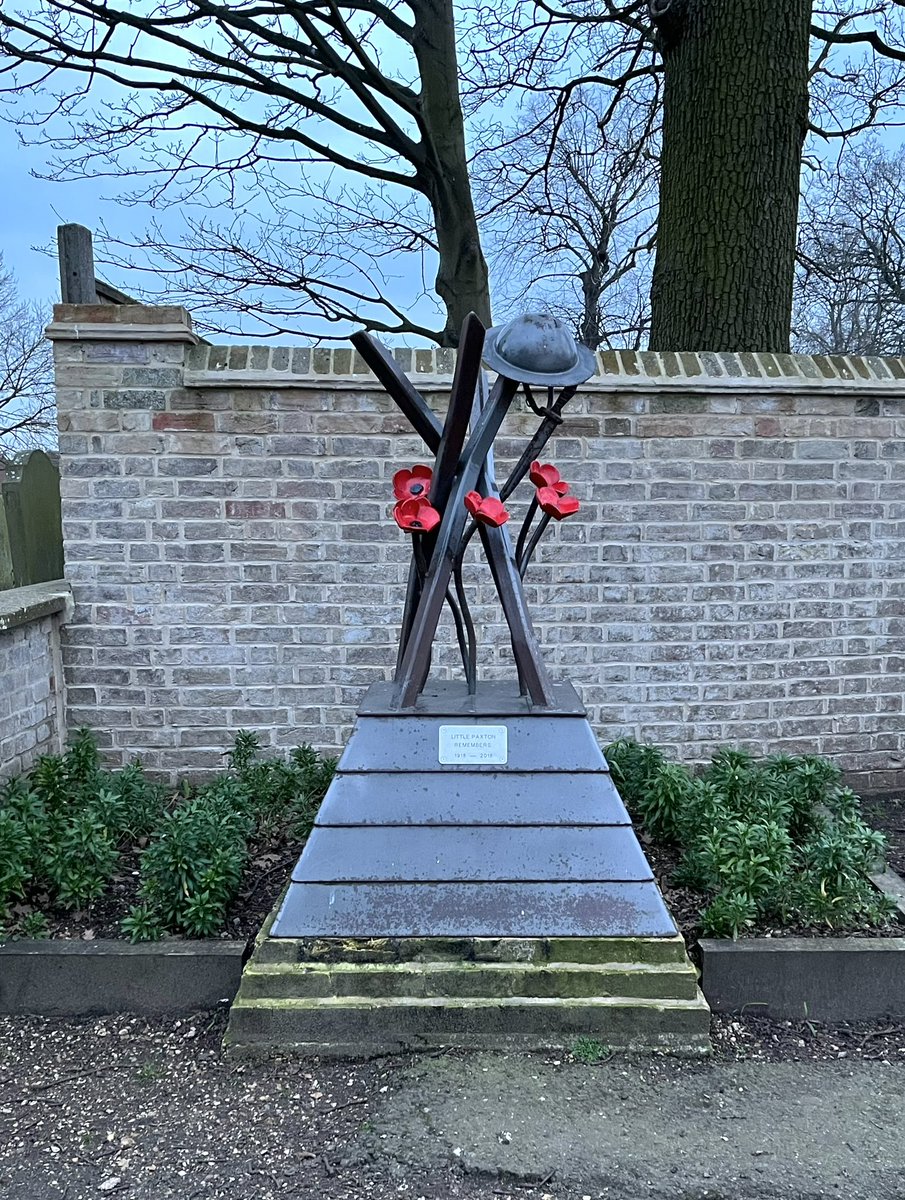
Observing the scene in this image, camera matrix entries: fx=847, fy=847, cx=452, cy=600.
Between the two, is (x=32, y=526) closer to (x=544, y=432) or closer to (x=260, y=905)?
(x=260, y=905)

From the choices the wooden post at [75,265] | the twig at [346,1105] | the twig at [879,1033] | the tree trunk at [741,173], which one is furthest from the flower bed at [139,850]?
the tree trunk at [741,173]

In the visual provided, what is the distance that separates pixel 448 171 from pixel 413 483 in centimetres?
637

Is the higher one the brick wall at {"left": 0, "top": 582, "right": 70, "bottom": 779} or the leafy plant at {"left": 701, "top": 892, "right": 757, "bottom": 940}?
the brick wall at {"left": 0, "top": 582, "right": 70, "bottom": 779}

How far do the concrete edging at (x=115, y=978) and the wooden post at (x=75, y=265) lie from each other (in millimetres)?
3168

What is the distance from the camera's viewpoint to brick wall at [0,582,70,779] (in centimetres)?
382

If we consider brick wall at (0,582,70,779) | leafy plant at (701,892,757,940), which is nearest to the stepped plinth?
leafy plant at (701,892,757,940)

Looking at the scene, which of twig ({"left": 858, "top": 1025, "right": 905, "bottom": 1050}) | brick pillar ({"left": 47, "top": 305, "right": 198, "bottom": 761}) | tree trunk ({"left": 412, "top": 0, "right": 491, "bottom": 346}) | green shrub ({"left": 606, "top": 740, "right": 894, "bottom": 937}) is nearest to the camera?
twig ({"left": 858, "top": 1025, "right": 905, "bottom": 1050})

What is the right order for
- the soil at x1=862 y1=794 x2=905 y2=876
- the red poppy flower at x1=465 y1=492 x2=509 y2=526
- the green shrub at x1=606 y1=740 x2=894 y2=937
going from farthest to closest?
1. the soil at x1=862 y1=794 x2=905 y2=876
2. the green shrub at x1=606 y1=740 x2=894 y2=937
3. the red poppy flower at x1=465 y1=492 x2=509 y2=526

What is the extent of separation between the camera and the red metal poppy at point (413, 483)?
279 centimetres

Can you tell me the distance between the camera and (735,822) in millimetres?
3393

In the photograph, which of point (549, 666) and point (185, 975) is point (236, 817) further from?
point (549, 666)

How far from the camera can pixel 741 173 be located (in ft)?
18.0

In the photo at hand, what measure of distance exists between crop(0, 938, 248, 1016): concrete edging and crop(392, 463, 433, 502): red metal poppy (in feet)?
5.21

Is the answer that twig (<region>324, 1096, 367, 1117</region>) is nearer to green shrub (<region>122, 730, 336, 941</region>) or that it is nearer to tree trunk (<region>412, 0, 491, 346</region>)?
green shrub (<region>122, 730, 336, 941</region>)
